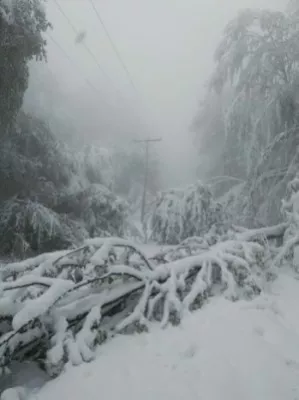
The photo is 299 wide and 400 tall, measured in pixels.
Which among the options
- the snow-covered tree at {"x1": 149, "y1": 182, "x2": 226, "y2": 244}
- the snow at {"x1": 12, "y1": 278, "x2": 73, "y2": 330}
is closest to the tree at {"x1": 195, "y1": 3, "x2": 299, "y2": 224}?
the snow-covered tree at {"x1": 149, "y1": 182, "x2": 226, "y2": 244}

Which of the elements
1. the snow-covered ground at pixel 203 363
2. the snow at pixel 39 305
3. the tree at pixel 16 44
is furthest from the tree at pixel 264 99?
the snow at pixel 39 305

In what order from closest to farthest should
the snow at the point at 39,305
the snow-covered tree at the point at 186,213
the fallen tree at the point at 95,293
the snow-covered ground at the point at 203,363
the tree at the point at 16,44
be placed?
the snow-covered ground at the point at 203,363
the snow at the point at 39,305
the fallen tree at the point at 95,293
the tree at the point at 16,44
the snow-covered tree at the point at 186,213

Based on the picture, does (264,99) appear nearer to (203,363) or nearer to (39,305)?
(203,363)

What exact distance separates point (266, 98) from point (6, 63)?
562 centimetres

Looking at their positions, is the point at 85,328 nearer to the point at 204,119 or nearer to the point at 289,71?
the point at 289,71

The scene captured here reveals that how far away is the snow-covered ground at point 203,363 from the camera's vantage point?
2232 millimetres

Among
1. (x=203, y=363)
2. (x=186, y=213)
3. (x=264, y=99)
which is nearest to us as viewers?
(x=203, y=363)

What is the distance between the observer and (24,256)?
24.3 ft

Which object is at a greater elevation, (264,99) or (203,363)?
(264,99)

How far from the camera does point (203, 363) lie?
2.50 meters

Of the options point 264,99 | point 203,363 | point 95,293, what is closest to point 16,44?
point 95,293

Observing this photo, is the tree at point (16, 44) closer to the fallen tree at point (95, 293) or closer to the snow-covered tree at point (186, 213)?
the fallen tree at point (95, 293)

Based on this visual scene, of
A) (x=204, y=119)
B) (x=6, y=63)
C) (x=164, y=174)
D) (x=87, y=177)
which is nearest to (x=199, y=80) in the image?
(x=164, y=174)

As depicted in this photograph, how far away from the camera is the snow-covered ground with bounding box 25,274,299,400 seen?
2.23 metres
